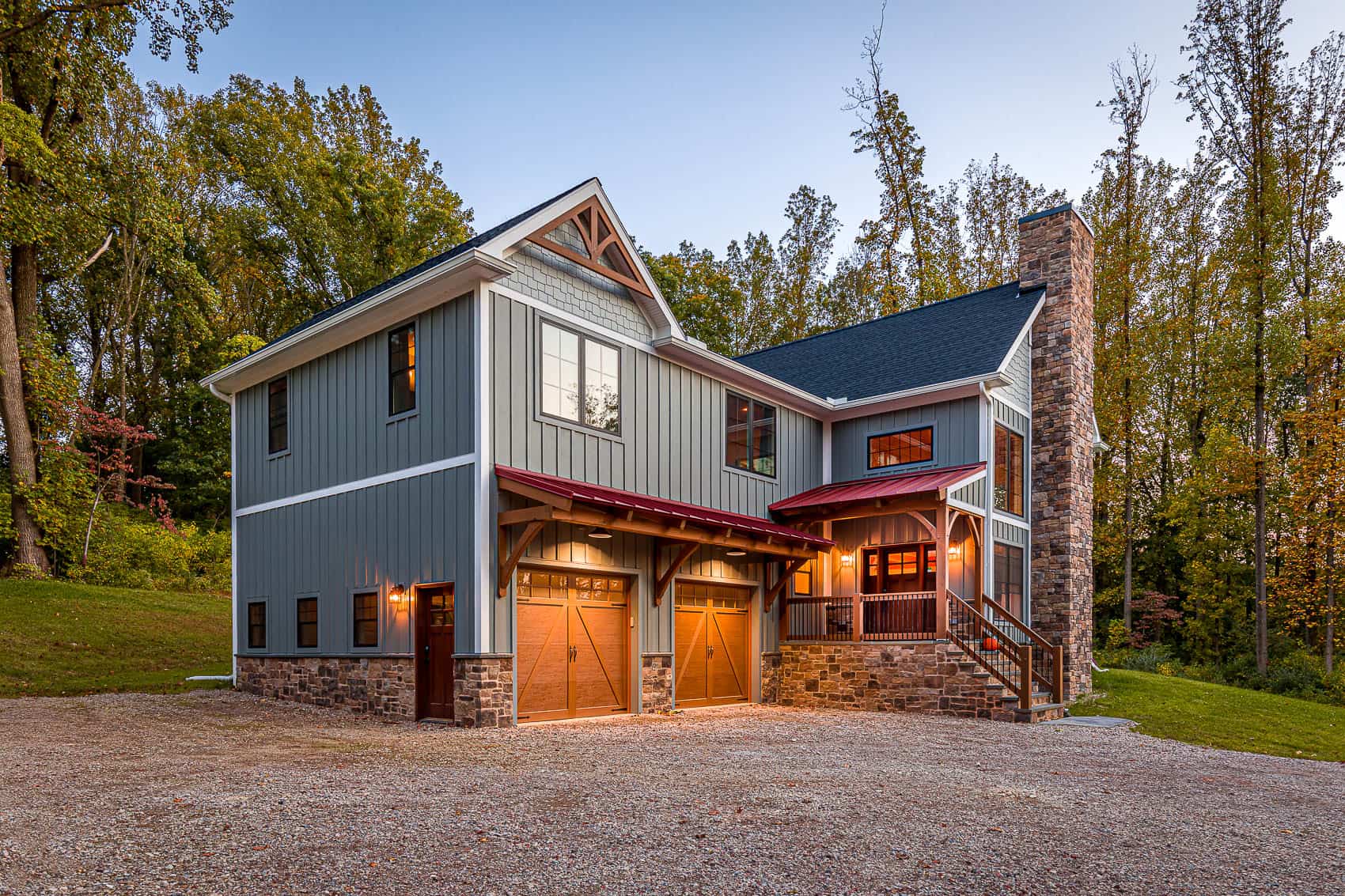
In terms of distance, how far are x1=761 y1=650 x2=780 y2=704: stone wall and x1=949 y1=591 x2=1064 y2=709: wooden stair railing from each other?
3091mm

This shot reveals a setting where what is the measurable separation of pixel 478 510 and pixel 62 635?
10.4m

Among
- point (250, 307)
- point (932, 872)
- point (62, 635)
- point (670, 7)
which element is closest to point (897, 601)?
point (932, 872)

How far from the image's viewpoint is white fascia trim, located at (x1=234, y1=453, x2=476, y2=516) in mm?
10773

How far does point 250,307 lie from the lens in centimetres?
2902

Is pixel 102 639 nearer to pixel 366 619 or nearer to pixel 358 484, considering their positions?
pixel 366 619

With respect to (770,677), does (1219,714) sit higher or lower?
lower

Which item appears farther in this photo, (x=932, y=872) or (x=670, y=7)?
(x=670, y=7)

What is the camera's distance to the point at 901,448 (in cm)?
1576

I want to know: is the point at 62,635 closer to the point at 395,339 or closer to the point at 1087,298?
the point at 395,339

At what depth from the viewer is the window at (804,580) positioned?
1550cm

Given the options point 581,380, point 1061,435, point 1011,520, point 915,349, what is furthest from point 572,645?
point 1061,435

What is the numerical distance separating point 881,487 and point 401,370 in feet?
25.9

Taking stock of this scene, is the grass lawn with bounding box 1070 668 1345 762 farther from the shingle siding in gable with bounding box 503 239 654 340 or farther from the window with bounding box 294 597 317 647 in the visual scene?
the window with bounding box 294 597 317 647

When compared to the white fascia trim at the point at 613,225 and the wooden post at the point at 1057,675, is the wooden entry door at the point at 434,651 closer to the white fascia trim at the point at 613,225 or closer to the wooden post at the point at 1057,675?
the white fascia trim at the point at 613,225
